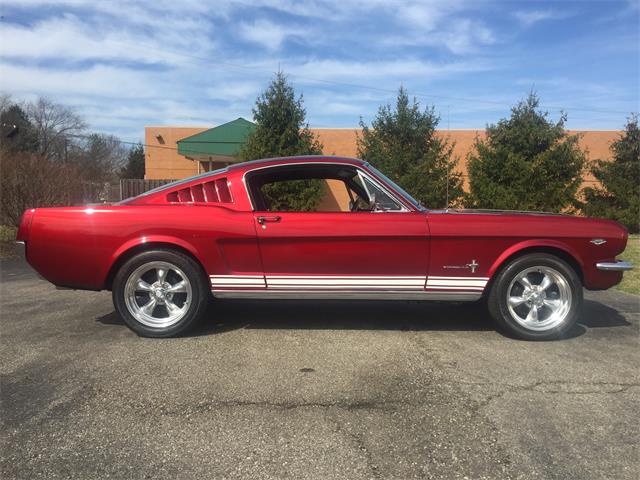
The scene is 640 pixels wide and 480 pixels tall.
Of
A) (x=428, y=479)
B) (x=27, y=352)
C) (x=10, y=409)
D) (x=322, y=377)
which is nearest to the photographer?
(x=428, y=479)

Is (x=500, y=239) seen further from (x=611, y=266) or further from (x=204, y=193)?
(x=204, y=193)

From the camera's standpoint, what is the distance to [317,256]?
4195 millimetres

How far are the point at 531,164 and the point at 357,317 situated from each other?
10359mm

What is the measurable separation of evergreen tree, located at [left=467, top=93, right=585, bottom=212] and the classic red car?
383 inches

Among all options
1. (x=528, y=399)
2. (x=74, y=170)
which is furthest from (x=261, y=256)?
(x=74, y=170)

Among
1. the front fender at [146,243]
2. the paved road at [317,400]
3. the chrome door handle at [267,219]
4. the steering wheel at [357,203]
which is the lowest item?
the paved road at [317,400]

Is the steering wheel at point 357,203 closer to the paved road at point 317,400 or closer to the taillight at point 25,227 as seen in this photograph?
the paved road at point 317,400

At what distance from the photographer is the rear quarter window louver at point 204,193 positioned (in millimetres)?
4410

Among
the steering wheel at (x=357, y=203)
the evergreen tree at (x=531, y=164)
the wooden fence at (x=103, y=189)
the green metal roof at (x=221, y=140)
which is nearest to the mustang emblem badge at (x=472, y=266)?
the steering wheel at (x=357, y=203)

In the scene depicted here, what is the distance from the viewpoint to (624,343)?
13.9ft

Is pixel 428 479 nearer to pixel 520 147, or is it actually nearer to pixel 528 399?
pixel 528 399

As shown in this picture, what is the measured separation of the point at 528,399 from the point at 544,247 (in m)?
1.66

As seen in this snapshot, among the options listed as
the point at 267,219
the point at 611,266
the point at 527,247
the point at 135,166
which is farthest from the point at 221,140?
the point at 135,166

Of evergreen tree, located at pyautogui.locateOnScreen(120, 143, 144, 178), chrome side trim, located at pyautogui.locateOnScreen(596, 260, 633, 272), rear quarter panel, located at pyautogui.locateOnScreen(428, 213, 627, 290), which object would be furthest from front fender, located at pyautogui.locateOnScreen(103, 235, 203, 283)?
evergreen tree, located at pyautogui.locateOnScreen(120, 143, 144, 178)
